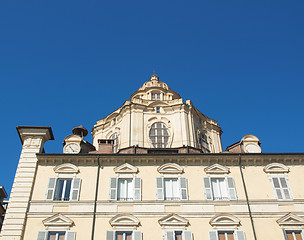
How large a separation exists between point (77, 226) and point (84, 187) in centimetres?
261

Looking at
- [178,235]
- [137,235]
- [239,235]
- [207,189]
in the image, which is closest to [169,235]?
[178,235]

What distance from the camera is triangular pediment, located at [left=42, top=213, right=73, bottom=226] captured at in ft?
64.6

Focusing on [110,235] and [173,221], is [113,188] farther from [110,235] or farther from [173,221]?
[173,221]

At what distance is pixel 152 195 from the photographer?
21.1 m

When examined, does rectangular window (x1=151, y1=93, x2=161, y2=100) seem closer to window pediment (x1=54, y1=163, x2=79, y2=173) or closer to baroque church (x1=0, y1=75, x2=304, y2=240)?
baroque church (x1=0, y1=75, x2=304, y2=240)

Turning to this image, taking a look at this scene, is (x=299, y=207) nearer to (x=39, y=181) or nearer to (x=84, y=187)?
(x=84, y=187)

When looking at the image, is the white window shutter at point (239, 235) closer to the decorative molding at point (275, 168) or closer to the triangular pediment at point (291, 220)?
the triangular pediment at point (291, 220)

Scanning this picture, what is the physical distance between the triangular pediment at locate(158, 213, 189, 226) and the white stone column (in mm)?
8295

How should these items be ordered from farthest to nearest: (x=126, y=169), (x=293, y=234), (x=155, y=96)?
(x=155, y=96) < (x=126, y=169) < (x=293, y=234)

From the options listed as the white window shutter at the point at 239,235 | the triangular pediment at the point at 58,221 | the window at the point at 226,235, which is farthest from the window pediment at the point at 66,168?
the white window shutter at the point at 239,235

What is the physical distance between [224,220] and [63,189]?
33.9 feet

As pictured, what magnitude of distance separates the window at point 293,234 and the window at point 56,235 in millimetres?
12564

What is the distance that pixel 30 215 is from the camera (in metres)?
20.1

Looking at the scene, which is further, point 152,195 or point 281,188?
point 281,188
